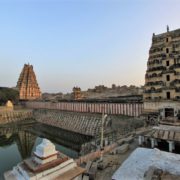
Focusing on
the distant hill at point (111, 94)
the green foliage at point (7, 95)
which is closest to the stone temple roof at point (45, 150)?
the distant hill at point (111, 94)

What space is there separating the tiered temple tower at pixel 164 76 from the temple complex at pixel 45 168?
25.2 metres

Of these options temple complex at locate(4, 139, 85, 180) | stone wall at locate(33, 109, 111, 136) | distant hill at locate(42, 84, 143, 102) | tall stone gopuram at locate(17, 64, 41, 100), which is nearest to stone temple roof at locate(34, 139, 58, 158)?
temple complex at locate(4, 139, 85, 180)

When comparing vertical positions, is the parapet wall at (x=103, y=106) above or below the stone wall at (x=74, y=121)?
above

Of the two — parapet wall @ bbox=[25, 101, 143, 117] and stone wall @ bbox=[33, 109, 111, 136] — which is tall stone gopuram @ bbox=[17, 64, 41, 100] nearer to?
parapet wall @ bbox=[25, 101, 143, 117]

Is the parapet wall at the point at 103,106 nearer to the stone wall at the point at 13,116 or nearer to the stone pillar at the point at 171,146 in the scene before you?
the stone wall at the point at 13,116

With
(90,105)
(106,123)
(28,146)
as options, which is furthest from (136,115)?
(28,146)

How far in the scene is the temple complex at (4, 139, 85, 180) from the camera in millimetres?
4834

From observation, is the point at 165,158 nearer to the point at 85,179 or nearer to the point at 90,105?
the point at 85,179

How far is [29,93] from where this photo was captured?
286 feet

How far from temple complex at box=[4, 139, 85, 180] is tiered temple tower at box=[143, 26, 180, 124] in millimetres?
25207

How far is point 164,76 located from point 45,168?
29.6 m

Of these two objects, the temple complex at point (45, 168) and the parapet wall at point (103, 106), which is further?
the parapet wall at point (103, 106)

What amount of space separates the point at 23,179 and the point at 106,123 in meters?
33.3

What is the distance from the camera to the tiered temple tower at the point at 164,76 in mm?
29203
